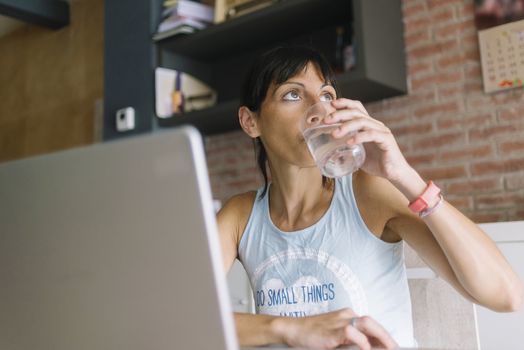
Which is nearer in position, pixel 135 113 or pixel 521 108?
pixel 521 108

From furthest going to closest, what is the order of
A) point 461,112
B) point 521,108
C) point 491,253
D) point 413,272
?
point 461,112, point 521,108, point 413,272, point 491,253

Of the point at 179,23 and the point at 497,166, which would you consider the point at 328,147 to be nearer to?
the point at 497,166

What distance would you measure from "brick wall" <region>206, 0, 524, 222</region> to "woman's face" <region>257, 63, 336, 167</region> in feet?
3.99

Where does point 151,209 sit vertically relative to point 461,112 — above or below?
below

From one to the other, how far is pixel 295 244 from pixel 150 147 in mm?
873

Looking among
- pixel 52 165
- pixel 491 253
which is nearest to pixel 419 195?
pixel 491 253

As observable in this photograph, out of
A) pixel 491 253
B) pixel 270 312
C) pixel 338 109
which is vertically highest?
pixel 338 109

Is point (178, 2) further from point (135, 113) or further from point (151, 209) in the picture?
point (151, 209)

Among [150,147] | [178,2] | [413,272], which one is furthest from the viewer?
[178,2]

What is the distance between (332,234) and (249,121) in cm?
43

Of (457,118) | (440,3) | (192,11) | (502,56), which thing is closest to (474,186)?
(457,118)

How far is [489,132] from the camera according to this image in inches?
91.6

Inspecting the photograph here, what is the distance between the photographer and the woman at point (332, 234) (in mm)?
948

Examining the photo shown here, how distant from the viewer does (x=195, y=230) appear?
47 cm
